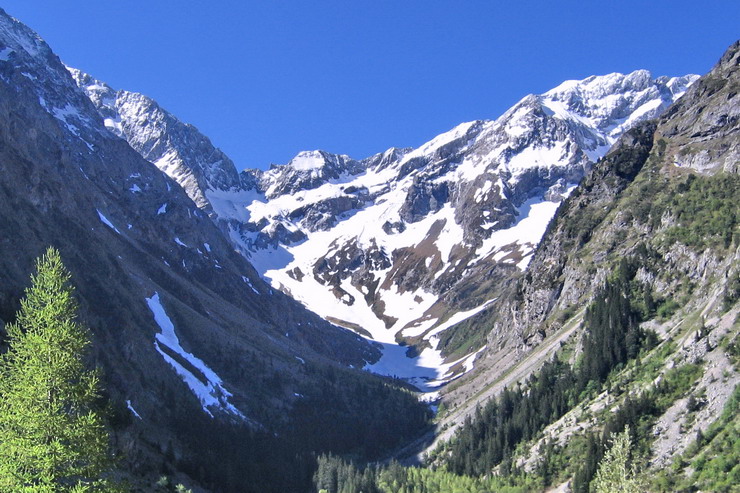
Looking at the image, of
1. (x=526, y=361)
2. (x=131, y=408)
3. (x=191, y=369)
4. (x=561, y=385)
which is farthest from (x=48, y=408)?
(x=191, y=369)

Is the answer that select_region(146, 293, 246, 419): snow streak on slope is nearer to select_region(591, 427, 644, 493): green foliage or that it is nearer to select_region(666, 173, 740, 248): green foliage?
select_region(666, 173, 740, 248): green foliage

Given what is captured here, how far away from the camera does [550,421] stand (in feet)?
349

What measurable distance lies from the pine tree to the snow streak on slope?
12178 cm

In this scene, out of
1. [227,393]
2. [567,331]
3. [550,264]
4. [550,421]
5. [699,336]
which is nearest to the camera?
[699,336]

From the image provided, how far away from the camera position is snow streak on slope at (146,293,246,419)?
486 feet

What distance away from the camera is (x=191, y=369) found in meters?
156

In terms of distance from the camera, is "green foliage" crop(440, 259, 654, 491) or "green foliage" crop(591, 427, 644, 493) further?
"green foliage" crop(440, 259, 654, 491)

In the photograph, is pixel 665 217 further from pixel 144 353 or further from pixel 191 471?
pixel 144 353

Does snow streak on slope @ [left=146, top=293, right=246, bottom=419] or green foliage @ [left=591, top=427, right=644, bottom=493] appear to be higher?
snow streak on slope @ [left=146, top=293, right=246, bottom=419]

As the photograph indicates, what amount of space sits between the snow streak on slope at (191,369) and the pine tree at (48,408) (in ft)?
400

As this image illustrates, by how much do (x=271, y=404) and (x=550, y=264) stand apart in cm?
8084

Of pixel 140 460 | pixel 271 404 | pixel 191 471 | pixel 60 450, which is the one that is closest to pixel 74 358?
pixel 60 450

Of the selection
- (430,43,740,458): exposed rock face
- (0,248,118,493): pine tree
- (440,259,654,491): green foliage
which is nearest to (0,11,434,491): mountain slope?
(430,43,740,458): exposed rock face

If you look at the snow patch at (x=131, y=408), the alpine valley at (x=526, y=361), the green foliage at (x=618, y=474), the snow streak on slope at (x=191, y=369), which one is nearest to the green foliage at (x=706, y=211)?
the alpine valley at (x=526, y=361)
